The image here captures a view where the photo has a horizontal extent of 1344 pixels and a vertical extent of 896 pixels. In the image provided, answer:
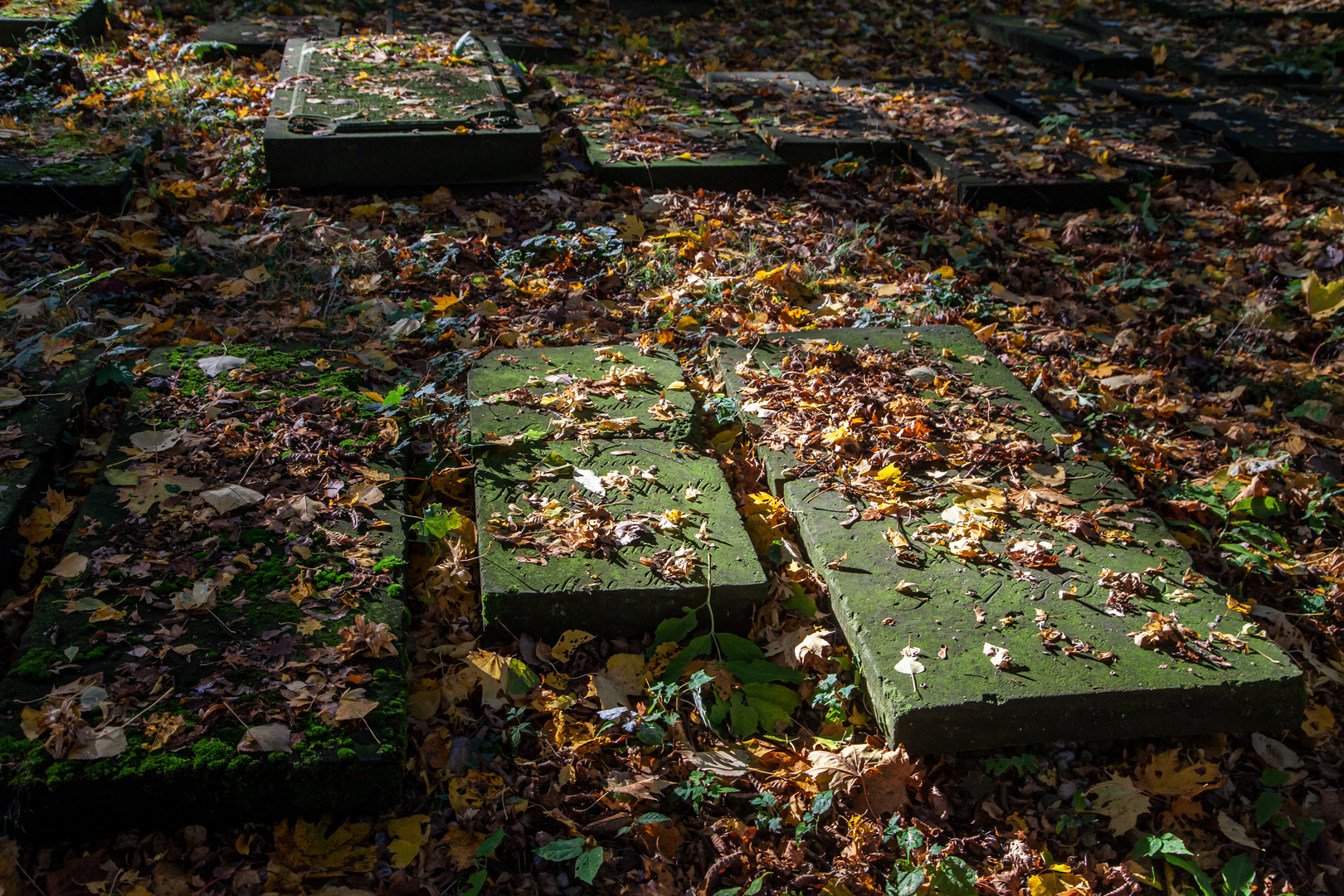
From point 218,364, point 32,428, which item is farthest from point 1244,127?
point 32,428

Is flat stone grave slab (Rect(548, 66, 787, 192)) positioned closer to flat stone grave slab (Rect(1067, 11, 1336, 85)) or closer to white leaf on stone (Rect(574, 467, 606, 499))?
white leaf on stone (Rect(574, 467, 606, 499))

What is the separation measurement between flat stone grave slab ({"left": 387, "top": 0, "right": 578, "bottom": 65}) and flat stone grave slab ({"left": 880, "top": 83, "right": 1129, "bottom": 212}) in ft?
9.27

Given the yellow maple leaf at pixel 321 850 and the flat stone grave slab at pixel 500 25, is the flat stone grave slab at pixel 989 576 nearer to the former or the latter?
the yellow maple leaf at pixel 321 850

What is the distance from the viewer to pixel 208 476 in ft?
9.52

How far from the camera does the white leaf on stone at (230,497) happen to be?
2.79 metres

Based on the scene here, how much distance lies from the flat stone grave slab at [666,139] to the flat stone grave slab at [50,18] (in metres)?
3.39

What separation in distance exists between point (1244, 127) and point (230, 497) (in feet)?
21.3

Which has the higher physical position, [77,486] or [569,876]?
[77,486]

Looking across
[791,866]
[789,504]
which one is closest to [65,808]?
[791,866]

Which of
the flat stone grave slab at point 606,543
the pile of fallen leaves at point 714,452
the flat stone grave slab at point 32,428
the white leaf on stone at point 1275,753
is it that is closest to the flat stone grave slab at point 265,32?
the pile of fallen leaves at point 714,452

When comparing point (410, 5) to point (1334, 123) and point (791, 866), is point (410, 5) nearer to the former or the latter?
point (1334, 123)

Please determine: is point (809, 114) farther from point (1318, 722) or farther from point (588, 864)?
point (588, 864)

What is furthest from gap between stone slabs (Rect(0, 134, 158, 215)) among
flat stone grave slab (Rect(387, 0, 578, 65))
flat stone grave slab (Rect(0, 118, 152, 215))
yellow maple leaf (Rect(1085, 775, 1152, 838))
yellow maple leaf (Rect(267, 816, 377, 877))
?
yellow maple leaf (Rect(1085, 775, 1152, 838))

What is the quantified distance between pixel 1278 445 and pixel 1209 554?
83cm
